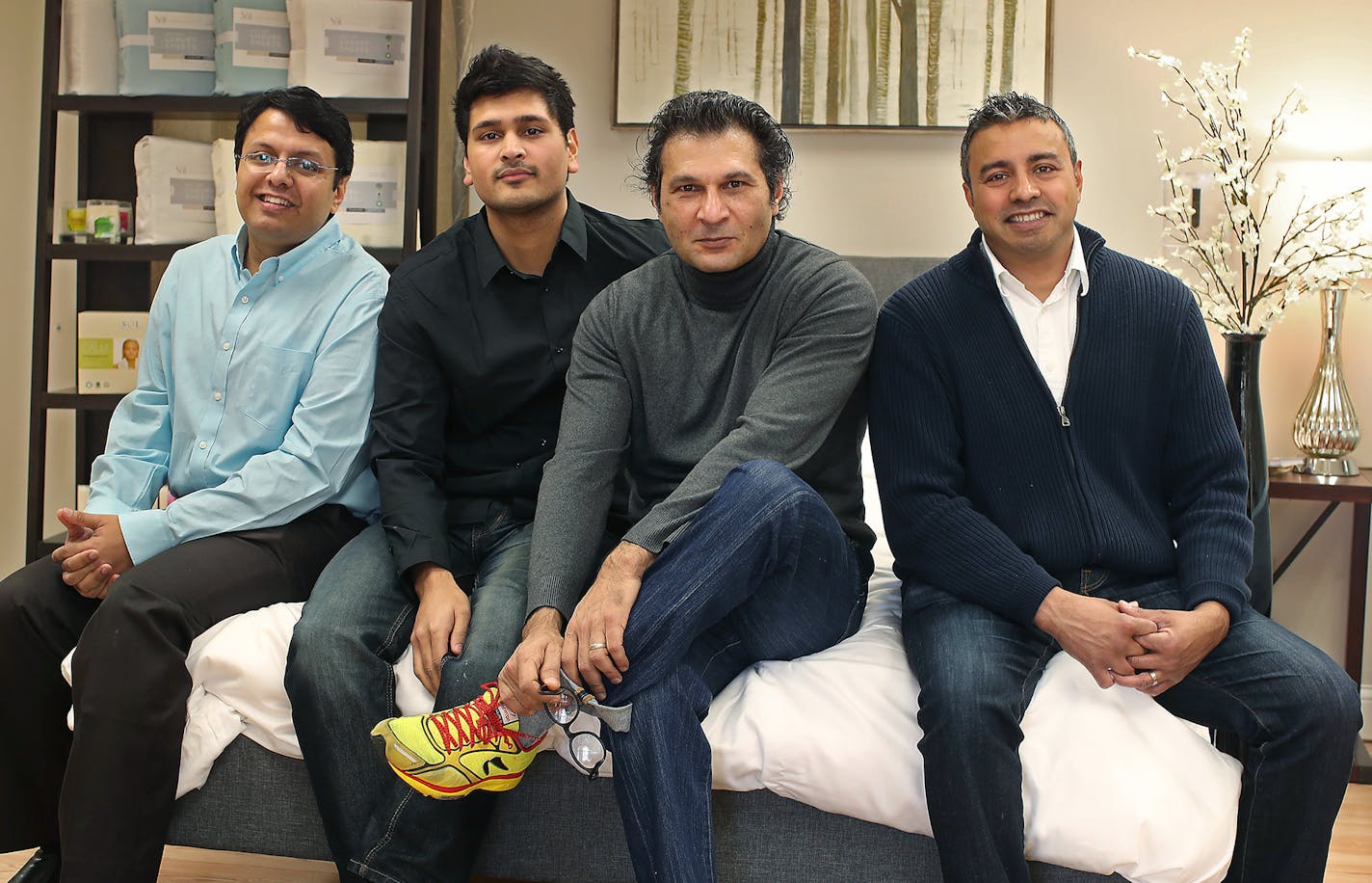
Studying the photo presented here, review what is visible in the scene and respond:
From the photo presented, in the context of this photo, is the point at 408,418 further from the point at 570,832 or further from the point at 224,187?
the point at 224,187

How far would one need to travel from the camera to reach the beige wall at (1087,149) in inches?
119

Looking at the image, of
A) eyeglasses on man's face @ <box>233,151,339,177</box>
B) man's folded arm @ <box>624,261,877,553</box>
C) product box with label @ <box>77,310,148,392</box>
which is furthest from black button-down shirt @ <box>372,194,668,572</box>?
product box with label @ <box>77,310,148,392</box>

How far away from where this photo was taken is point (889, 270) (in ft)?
10.3

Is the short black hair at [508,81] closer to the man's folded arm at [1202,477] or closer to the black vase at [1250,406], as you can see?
the man's folded arm at [1202,477]

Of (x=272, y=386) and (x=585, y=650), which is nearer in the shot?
(x=585, y=650)

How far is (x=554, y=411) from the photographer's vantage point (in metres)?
2.06

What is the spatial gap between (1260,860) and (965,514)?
0.58 meters

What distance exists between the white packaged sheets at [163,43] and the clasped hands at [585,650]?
2053 millimetres

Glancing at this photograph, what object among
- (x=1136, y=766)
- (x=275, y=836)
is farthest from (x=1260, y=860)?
(x=275, y=836)

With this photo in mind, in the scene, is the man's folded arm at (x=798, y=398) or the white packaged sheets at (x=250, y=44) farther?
the white packaged sheets at (x=250, y=44)

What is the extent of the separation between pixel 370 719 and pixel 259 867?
667 millimetres

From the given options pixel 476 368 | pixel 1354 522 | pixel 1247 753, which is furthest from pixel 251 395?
pixel 1354 522

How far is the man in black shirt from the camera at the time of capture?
71.5 inches

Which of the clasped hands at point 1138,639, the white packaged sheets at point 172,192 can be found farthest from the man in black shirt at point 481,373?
the white packaged sheets at point 172,192
